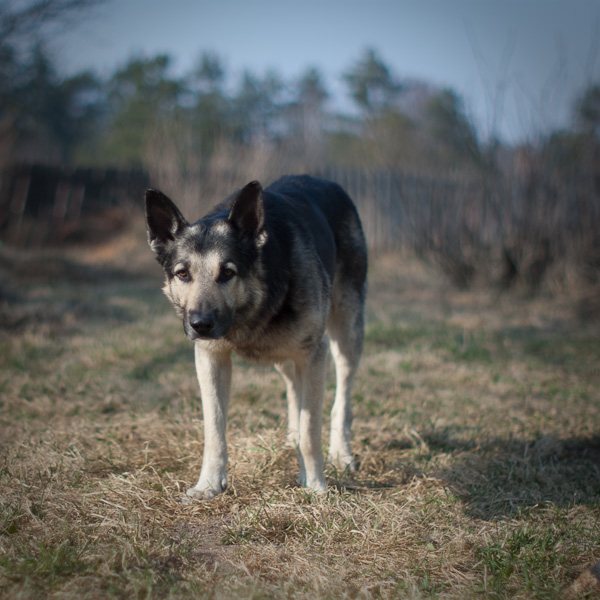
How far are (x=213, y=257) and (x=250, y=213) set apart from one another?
0.35 meters

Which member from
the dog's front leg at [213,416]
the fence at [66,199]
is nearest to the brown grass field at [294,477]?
the dog's front leg at [213,416]

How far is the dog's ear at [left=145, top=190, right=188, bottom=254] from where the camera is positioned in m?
2.98

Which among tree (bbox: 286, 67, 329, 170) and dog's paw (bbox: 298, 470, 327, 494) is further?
tree (bbox: 286, 67, 329, 170)

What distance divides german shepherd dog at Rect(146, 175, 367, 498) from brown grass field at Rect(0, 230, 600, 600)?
32 cm

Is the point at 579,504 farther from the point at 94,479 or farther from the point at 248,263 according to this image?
the point at 94,479

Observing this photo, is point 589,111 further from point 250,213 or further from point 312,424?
point 312,424

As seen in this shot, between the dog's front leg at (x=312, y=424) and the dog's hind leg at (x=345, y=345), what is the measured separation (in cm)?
57

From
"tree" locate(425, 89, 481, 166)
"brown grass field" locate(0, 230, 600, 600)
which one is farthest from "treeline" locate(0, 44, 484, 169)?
"brown grass field" locate(0, 230, 600, 600)

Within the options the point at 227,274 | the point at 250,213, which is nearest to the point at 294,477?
the point at 227,274

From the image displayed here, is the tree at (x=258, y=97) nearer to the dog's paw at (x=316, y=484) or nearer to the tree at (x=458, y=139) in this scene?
the tree at (x=458, y=139)

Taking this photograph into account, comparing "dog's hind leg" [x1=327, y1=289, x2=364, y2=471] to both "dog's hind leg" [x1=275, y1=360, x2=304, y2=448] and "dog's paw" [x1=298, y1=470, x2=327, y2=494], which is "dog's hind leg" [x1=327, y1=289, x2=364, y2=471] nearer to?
"dog's hind leg" [x1=275, y1=360, x2=304, y2=448]

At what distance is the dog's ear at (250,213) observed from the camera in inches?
114

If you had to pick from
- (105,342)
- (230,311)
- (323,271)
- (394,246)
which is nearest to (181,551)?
(230,311)

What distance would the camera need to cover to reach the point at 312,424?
309 cm
